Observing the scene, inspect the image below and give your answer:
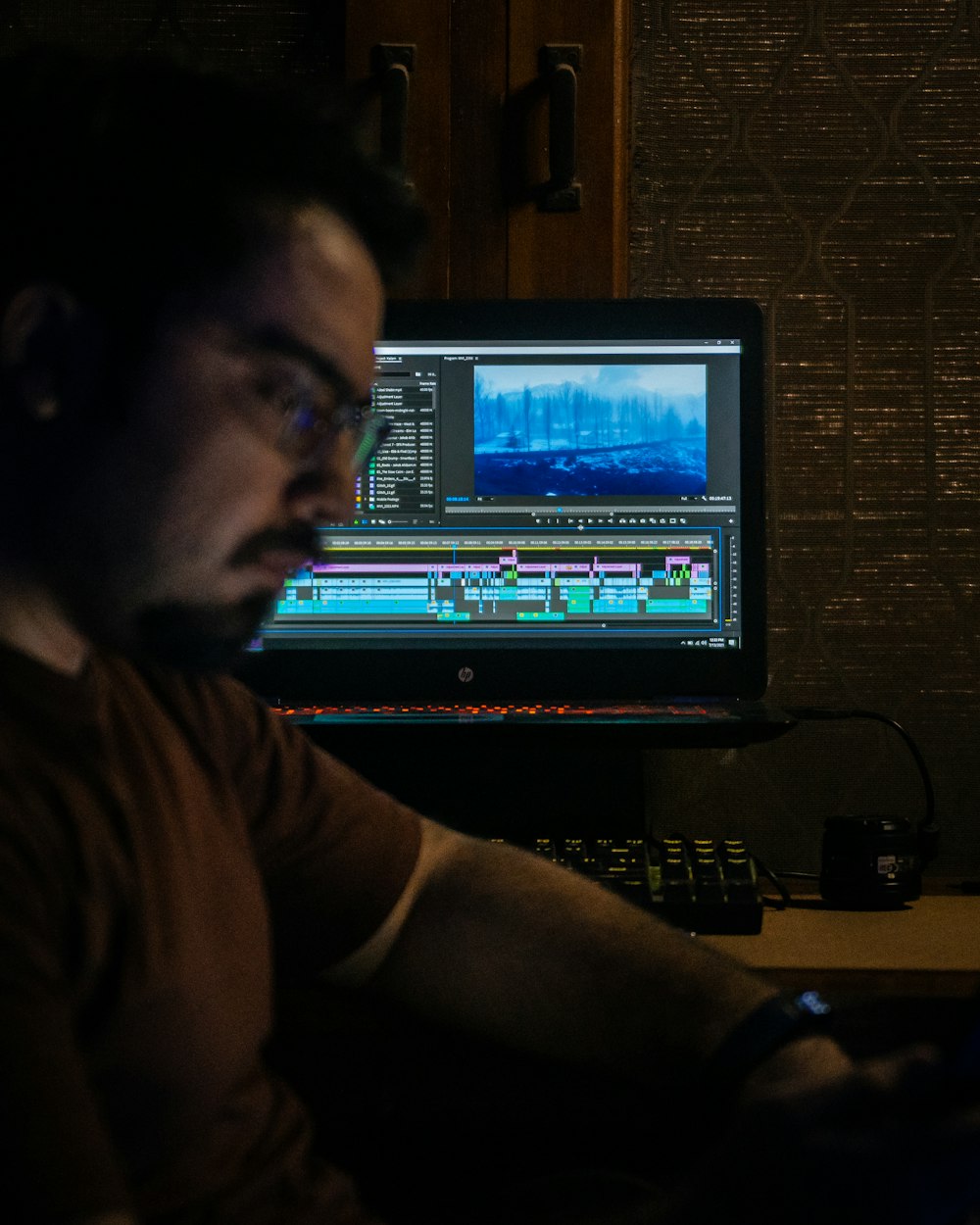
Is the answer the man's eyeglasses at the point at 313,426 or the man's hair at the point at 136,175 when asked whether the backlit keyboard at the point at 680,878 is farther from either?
the man's hair at the point at 136,175

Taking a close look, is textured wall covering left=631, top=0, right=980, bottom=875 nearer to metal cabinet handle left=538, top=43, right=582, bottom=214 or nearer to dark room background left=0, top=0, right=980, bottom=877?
dark room background left=0, top=0, right=980, bottom=877

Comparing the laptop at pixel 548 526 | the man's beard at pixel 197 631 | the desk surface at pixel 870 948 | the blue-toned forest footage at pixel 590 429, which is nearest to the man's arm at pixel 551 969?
the desk surface at pixel 870 948

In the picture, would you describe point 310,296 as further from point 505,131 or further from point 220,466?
point 505,131

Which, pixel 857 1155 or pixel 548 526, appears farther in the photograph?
pixel 548 526

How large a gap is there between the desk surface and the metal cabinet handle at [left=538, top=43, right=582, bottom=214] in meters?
0.79

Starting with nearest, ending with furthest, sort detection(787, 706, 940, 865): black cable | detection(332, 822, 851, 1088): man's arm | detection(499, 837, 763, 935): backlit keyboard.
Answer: detection(332, 822, 851, 1088): man's arm
detection(499, 837, 763, 935): backlit keyboard
detection(787, 706, 940, 865): black cable

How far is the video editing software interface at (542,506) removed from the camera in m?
1.28

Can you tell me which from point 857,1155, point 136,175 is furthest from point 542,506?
point 857,1155

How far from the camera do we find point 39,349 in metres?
0.67

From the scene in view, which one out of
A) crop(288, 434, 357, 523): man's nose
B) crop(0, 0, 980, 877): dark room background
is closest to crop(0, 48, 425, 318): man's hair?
crop(288, 434, 357, 523): man's nose

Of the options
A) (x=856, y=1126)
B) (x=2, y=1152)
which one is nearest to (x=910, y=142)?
(x=856, y=1126)

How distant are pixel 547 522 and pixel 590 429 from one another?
106 millimetres

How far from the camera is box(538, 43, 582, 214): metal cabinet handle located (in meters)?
1.33

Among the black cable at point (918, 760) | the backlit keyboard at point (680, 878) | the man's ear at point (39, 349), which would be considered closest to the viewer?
the man's ear at point (39, 349)
